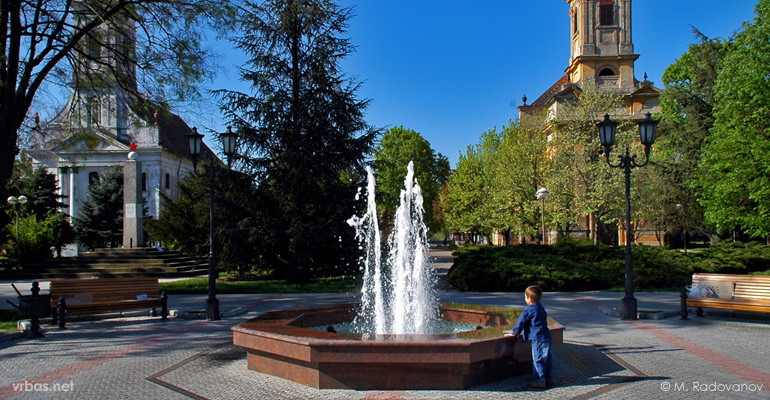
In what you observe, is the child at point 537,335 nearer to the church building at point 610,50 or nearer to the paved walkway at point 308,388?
the paved walkway at point 308,388

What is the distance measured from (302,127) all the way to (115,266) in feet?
39.6

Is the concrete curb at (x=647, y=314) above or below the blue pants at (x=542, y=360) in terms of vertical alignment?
below

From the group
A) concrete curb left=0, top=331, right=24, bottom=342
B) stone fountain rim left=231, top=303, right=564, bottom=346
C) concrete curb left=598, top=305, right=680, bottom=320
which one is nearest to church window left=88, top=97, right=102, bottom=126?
concrete curb left=0, top=331, right=24, bottom=342

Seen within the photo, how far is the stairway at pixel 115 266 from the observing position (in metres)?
24.5

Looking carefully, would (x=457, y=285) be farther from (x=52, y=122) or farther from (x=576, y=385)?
(x=52, y=122)

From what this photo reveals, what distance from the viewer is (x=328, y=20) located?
69.5ft

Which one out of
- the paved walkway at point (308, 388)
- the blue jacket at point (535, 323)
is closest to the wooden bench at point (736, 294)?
the paved walkway at point (308, 388)

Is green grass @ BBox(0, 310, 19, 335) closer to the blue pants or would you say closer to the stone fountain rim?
the stone fountain rim

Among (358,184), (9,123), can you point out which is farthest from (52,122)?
(358,184)

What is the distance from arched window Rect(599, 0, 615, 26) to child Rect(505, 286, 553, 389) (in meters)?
45.2

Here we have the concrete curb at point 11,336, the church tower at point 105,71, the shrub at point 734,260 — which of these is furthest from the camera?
the shrub at point 734,260

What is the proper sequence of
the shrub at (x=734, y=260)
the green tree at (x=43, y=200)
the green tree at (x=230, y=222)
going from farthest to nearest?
the green tree at (x=43, y=200) < the green tree at (x=230, y=222) < the shrub at (x=734, y=260)

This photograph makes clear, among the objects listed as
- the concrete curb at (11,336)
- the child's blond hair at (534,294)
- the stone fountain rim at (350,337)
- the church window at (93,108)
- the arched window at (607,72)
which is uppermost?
the arched window at (607,72)

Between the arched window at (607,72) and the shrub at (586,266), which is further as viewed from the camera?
the arched window at (607,72)
